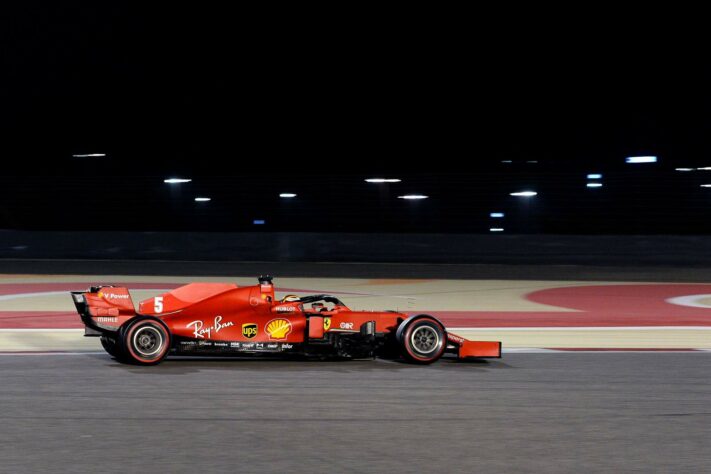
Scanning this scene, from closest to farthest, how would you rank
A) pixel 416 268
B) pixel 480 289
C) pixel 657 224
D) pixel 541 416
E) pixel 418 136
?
1. pixel 541 416
2. pixel 480 289
3. pixel 416 268
4. pixel 657 224
5. pixel 418 136

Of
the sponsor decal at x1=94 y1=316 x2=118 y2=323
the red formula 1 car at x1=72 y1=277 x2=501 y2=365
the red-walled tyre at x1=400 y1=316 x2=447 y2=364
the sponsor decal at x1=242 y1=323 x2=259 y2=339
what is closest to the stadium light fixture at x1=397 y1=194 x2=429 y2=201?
the red formula 1 car at x1=72 y1=277 x2=501 y2=365

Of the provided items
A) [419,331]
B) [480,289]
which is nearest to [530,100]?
[480,289]

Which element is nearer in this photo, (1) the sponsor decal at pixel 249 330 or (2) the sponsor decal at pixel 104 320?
(2) the sponsor decal at pixel 104 320

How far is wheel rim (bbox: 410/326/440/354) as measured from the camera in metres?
8.85

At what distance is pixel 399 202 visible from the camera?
981 inches

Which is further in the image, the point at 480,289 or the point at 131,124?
the point at 131,124

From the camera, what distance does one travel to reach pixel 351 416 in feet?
20.9

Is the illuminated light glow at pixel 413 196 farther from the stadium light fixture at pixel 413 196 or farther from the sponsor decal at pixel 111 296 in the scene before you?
the sponsor decal at pixel 111 296

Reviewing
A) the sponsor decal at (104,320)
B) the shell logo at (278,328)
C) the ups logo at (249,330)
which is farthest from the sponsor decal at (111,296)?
the shell logo at (278,328)

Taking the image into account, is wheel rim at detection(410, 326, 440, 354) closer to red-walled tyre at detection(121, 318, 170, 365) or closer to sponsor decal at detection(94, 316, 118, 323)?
red-walled tyre at detection(121, 318, 170, 365)

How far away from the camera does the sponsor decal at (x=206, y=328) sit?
8.59 metres

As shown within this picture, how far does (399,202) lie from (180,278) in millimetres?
6726

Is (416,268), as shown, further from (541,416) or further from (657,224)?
(541,416)

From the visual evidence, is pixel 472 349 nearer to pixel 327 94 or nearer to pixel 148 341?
pixel 148 341
